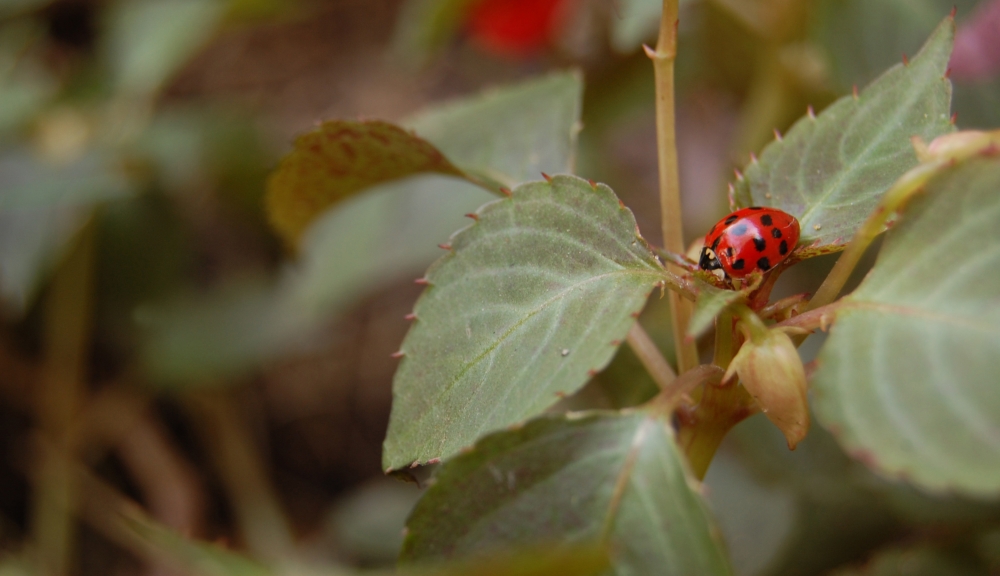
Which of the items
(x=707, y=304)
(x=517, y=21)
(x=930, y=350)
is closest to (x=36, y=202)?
(x=517, y=21)

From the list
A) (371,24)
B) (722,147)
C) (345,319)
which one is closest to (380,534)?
(345,319)

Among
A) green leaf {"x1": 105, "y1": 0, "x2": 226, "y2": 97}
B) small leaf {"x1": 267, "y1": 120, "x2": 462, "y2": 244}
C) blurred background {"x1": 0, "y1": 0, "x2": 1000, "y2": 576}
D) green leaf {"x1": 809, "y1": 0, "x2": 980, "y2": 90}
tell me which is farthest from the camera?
green leaf {"x1": 105, "y1": 0, "x2": 226, "y2": 97}

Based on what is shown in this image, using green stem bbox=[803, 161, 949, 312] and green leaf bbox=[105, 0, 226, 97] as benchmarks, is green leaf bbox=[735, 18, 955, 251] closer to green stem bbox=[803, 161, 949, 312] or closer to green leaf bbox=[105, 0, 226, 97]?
green stem bbox=[803, 161, 949, 312]

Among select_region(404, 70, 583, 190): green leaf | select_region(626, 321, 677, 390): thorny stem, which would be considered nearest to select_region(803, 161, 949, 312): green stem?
select_region(626, 321, 677, 390): thorny stem

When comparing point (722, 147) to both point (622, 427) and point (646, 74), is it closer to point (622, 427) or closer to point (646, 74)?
point (646, 74)

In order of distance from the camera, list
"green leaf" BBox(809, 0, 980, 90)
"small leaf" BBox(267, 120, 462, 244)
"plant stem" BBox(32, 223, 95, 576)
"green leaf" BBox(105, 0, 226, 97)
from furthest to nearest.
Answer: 1. "green leaf" BBox(105, 0, 226, 97)
2. "plant stem" BBox(32, 223, 95, 576)
3. "green leaf" BBox(809, 0, 980, 90)
4. "small leaf" BBox(267, 120, 462, 244)

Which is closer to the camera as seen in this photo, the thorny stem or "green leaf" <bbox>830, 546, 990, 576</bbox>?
the thorny stem

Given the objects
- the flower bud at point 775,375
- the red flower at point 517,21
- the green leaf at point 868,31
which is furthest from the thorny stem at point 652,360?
the red flower at point 517,21
